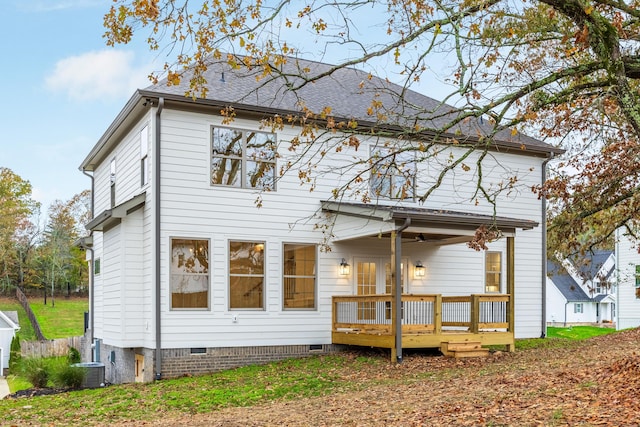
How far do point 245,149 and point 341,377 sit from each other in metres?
5.74

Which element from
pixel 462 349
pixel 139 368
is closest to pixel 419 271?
pixel 462 349

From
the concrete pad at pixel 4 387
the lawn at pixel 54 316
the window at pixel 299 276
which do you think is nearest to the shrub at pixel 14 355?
the concrete pad at pixel 4 387

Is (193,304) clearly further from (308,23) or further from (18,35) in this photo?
(18,35)

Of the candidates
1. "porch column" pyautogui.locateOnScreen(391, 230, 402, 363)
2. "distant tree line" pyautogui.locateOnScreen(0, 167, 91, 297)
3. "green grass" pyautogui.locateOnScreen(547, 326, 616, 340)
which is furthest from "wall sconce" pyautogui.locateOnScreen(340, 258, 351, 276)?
"distant tree line" pyautogui.locateOnScreen(0, 167, 91, 297)

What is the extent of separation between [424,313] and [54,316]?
3919 centimetres

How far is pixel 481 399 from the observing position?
8.79m

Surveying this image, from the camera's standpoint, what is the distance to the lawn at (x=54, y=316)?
41.1 metres

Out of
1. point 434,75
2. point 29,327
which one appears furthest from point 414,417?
point 29,327

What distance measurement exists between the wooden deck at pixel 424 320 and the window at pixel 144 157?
5.18 m

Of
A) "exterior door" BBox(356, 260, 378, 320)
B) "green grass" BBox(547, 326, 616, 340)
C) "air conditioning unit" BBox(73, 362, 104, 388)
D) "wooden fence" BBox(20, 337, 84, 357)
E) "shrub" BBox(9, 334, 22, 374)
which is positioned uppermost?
"exterior door" BBox(356, 260, 378, 320)

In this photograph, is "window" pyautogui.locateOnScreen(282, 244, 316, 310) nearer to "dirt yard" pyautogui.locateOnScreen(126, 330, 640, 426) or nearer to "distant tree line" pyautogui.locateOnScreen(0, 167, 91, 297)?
"dirt yard" pyautogui.locateOnScreen(126, 330, 640, 426)

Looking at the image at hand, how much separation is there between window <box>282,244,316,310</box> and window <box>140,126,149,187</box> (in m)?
3.56

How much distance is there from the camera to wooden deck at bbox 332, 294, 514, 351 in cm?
1434

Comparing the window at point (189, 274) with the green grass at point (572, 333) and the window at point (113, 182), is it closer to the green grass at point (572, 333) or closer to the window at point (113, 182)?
the window at point (113, 182)
